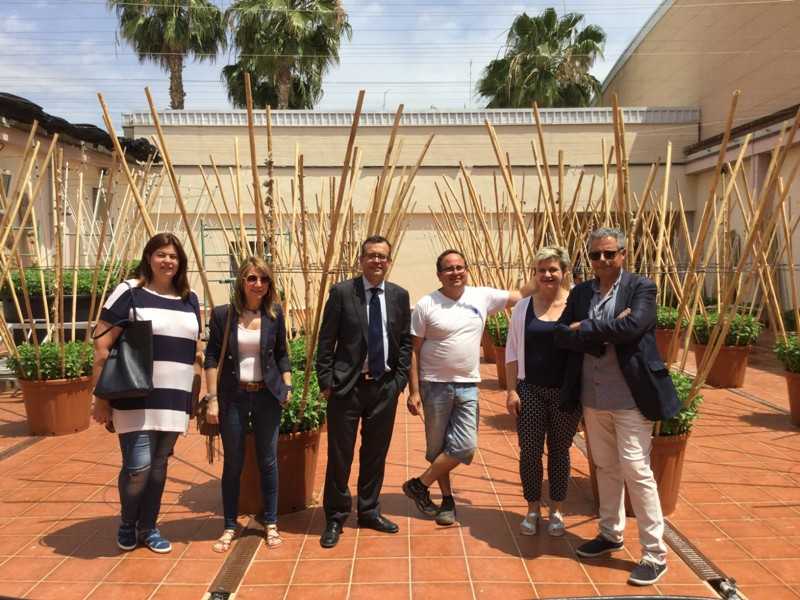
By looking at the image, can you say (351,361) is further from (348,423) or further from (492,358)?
(492,358)

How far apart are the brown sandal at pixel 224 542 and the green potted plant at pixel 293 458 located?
0.30 meters

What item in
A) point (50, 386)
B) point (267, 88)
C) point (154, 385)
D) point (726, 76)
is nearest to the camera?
point (154, 385)

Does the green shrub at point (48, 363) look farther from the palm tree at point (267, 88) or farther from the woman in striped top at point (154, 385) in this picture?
the palm tree at point (267, 88)

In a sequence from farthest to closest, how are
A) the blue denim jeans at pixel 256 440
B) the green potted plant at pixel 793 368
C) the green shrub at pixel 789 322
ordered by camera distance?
1. the green shrub at pixel 789 322
2. the green potted plant at pixel 793 368
3. the blue denim jeans at pixel 256 440

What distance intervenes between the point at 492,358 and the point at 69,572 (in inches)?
223

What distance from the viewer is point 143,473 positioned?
2826 millimetres

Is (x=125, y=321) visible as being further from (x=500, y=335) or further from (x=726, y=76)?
(x=726, y=76)

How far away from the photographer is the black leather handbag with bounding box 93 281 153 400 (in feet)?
8.87

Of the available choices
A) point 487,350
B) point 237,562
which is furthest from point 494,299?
point 487,350

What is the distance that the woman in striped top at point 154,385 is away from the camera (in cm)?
279

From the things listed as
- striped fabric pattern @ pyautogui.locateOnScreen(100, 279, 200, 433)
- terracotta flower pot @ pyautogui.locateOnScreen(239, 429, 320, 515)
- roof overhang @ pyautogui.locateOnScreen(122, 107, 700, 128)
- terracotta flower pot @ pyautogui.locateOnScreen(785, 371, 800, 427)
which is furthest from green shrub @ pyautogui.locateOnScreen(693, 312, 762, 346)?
roof overhang @ pyautogui.locateOnScreen(122, 107, 700, 128)

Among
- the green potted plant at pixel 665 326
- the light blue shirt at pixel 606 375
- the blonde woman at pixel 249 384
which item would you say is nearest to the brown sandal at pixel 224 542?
the blonde woman at pixel 249 384

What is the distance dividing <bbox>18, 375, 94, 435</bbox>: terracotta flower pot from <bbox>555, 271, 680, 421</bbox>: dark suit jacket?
356 centimetres

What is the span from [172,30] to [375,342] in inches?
587
